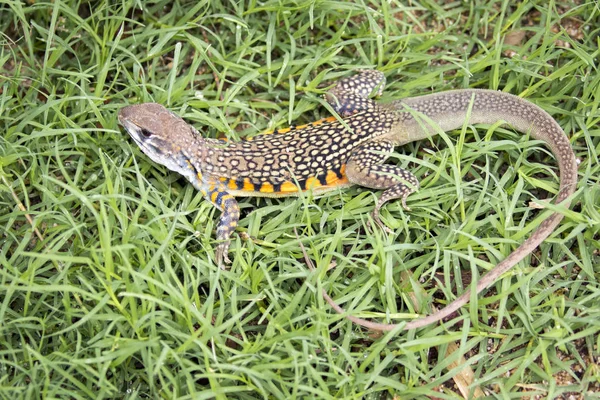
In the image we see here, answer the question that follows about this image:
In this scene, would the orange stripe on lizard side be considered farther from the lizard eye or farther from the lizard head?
the lizard eye

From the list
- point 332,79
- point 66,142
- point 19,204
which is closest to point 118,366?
point 19,204

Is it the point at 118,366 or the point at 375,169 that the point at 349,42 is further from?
the point at 118,366

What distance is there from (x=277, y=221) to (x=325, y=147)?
751 mm

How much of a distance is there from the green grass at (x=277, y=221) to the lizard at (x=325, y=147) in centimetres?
16

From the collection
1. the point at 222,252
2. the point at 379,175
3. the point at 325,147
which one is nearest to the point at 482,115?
the point at 379,175

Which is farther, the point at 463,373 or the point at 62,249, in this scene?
the point at 62,249

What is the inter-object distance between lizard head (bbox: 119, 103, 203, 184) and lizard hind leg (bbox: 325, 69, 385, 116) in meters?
1.28

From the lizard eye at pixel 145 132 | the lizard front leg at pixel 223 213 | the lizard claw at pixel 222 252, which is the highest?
the lizard eye at pixel 145 132

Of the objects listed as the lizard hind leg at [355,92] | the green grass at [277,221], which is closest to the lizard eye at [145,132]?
the green grass at [277,221]

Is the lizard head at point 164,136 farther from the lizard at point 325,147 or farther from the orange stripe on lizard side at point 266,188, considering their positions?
the orange stripe on lizard side at point 266,188

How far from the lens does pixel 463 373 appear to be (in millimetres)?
4719

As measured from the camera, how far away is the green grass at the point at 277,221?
4488mm

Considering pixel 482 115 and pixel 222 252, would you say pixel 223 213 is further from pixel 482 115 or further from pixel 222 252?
pixel 482 115

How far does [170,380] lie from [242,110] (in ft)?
8.17
